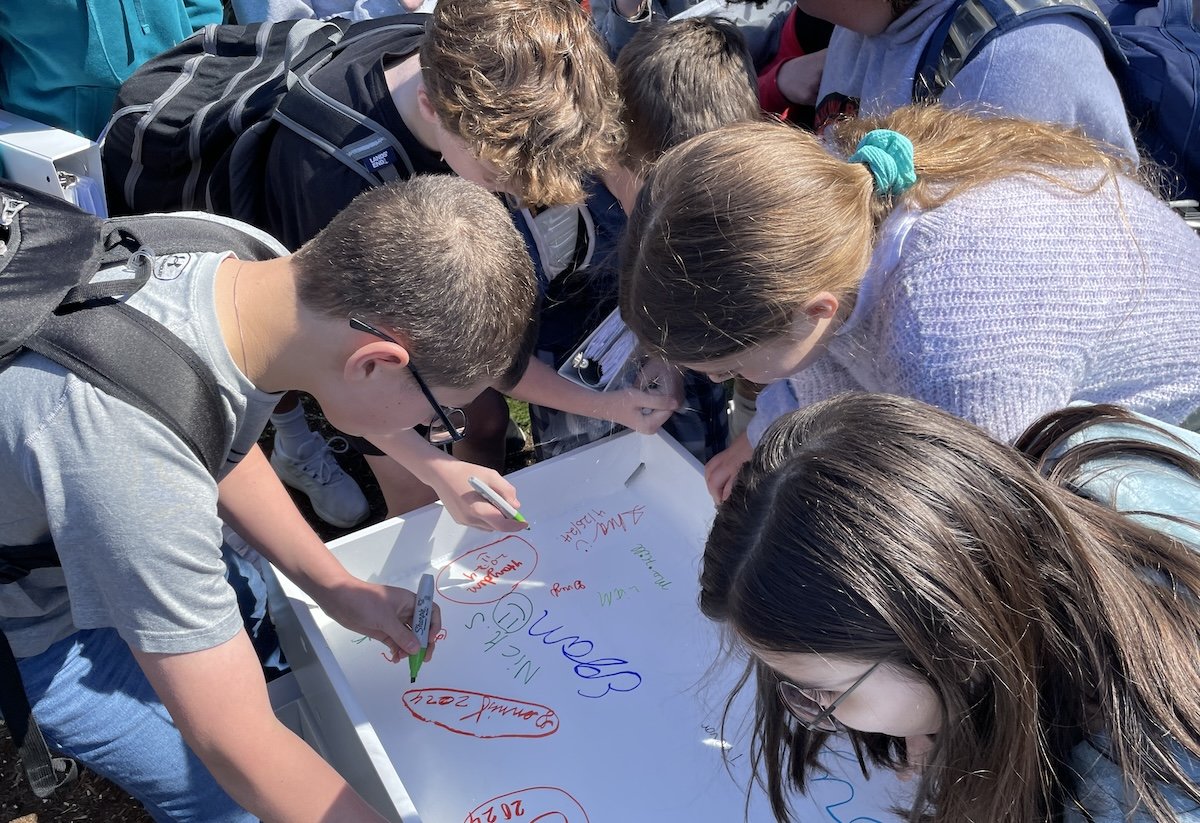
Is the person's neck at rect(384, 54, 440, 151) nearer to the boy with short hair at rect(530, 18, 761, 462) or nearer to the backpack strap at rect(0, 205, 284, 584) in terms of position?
the boy with short hair at rect(530, 18, 761, 462)

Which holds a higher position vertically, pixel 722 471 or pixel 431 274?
pixel 431 274

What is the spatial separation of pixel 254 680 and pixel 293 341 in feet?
1.21

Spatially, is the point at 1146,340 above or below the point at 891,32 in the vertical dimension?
below

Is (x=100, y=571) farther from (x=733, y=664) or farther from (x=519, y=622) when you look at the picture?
(x=733, y=664)

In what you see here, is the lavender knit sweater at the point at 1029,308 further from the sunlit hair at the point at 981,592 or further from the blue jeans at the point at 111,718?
the blue jeans at the point at 111,718

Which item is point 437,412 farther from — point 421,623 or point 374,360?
point 421,623

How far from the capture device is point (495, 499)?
4.48 feet

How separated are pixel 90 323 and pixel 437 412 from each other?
0.38 metres

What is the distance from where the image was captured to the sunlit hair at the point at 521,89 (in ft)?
4.59

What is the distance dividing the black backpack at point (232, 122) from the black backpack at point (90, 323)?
0.52m

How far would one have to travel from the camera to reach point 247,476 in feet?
4.38

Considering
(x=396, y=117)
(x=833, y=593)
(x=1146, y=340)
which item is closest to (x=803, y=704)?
(x=833, y=593)

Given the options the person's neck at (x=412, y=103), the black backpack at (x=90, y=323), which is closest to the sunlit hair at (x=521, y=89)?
the person's neck at (x=412, y=103)

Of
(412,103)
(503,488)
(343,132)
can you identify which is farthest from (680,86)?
(503,488)
